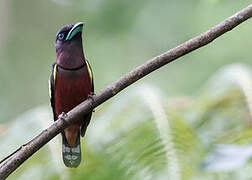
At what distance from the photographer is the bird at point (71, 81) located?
2.66 m

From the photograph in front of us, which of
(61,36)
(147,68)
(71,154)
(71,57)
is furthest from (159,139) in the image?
(147,68)

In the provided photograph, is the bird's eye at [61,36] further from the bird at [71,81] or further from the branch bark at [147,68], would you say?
the branch bark at [147,68]

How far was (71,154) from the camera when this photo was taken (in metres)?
2.85

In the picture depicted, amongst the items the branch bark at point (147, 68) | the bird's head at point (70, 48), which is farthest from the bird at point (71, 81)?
the branch bark at point (147, 68)

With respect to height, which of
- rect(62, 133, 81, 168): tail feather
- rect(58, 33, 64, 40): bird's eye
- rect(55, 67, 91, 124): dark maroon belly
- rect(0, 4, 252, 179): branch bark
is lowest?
rect(0, 4, 252, 179): branch bark

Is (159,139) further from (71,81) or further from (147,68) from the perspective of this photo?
(147,68)

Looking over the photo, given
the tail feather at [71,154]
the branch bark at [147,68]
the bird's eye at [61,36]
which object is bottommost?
the branch bark at [147,68]

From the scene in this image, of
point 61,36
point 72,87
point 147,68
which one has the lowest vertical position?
point 147,68

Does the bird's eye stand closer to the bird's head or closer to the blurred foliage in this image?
the bird's head

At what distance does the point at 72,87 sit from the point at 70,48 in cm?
28

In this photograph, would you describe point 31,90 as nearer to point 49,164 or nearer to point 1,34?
point 1,34

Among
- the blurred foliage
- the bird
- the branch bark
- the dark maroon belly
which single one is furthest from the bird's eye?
the branch bark

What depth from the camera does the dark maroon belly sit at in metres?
2.79

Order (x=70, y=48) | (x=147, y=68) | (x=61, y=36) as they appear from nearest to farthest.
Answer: (x=147, y=68) < (x=70, y=48) < (x=61, y=36)
